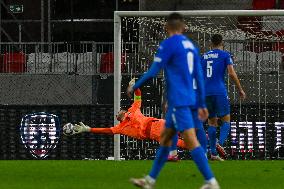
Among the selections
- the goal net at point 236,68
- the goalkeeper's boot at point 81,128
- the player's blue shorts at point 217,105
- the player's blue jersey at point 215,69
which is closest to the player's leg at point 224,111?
the player's blue shorts at point 217,105

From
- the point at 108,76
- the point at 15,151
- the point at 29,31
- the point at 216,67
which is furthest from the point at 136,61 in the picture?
the point at 29,31

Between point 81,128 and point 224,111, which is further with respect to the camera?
point 81,128

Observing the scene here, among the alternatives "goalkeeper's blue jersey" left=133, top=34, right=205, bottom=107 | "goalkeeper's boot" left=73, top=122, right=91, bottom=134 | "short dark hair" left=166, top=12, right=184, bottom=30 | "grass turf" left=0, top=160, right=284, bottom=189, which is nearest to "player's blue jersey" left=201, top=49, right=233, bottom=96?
"grass turf" left=0, top=160, right=284, bottom=189

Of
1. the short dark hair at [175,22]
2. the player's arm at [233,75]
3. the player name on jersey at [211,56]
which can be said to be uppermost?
the short dark hair at [175,22]

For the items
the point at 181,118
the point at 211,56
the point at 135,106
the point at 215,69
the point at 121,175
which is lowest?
the point at 121,175

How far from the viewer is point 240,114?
20.1 meters

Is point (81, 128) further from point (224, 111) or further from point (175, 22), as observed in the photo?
point (175, 22)

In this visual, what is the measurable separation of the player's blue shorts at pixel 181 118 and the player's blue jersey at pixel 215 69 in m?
5.96

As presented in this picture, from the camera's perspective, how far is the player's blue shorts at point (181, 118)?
983 centimetres

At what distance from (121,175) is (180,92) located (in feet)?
10.7

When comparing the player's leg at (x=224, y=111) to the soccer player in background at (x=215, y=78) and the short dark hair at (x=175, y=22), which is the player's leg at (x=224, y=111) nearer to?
the soccer player in background at (x=215, y=78)

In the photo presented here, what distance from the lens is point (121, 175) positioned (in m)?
12.9

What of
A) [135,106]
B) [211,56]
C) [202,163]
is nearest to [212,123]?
[211,56]

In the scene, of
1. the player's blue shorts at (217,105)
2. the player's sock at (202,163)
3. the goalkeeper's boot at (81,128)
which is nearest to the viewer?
the player's sock at (202,163)
